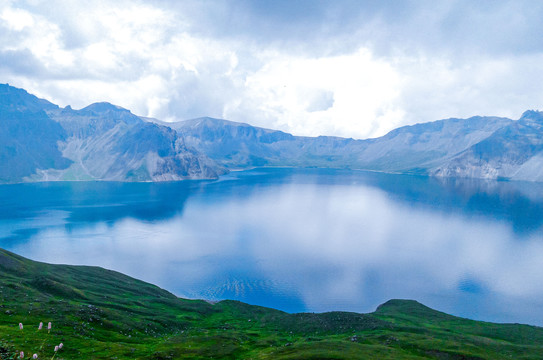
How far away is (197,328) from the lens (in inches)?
3132

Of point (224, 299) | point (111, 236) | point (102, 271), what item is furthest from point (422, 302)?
point (111, 236)

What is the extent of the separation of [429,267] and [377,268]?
2170 centimetres

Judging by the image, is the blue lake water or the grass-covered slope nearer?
the grass-covered slope

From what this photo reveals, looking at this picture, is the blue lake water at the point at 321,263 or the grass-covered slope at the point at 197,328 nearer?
the grass-covered slope at the point at 197,328

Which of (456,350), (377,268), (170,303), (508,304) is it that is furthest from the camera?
(377,268)

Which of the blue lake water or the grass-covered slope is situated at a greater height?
the grass-covered slope

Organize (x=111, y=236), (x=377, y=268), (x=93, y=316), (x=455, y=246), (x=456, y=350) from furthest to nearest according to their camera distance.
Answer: (x=111, y=236)
(x=455, y=246)
(x=377, y=268)
(x=93, y=316)
(x=456, y=350)

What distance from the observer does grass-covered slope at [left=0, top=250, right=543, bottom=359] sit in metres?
50.8

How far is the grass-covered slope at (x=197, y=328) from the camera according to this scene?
50.8 meters

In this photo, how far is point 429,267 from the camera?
140125 mm

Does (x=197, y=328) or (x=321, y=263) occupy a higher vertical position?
(x=197, y=328)

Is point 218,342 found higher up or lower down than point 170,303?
higher up

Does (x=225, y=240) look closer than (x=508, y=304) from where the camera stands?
No

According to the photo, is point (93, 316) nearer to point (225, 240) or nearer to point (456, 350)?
point (456, 350)
